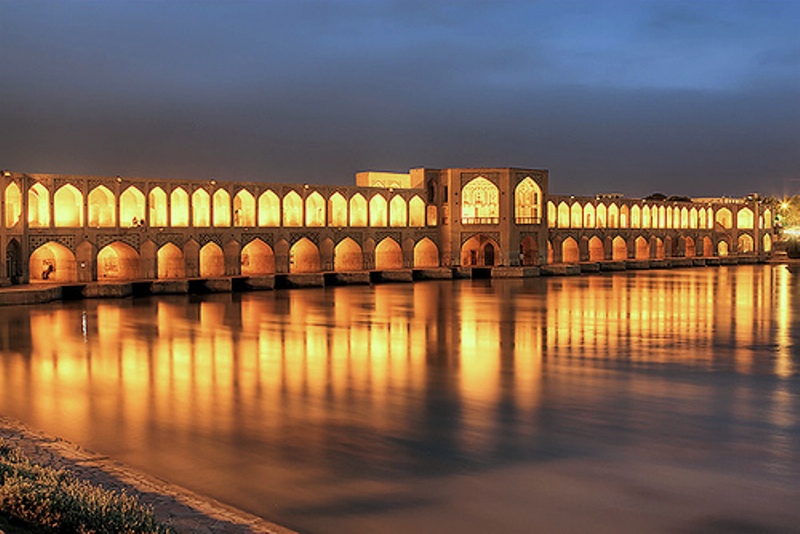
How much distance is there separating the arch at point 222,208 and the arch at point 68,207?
4532 mm

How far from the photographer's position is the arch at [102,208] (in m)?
23.3

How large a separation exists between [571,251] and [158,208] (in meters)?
20.2

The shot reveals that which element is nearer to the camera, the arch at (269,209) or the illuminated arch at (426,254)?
the arch at (269,209)

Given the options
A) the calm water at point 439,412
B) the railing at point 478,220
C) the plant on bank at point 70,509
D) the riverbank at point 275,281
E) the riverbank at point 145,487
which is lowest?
the calm water at point 439,412

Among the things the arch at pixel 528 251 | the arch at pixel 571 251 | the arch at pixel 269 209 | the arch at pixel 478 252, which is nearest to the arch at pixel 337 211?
the arch at pixel 269 209

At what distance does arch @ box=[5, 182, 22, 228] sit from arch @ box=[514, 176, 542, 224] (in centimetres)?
1822

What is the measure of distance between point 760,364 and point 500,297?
10.9 m

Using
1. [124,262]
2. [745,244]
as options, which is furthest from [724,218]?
[124,262]

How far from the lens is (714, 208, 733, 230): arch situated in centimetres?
4694

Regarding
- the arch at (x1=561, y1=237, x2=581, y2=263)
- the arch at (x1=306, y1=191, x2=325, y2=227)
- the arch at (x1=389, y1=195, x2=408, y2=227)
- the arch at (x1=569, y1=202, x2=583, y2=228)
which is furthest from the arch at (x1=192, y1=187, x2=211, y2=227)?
the arch at (x1=569, y1=202, x2=583, y2=228)

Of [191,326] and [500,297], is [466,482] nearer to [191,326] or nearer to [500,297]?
[191,326]

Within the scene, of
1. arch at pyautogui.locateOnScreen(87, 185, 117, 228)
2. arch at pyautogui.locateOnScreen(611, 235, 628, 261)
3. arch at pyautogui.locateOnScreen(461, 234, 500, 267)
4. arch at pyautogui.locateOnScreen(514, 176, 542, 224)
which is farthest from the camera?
arch at pyautogui.locateOnScreen(611, 235, 628, 261)

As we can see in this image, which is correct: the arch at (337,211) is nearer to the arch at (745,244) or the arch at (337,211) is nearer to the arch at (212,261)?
the arch at (212,261)

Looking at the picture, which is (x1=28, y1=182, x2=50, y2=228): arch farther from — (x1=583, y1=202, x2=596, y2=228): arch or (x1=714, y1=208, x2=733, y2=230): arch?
(x1=714, y1=208, x2=733, y2=230): arch
